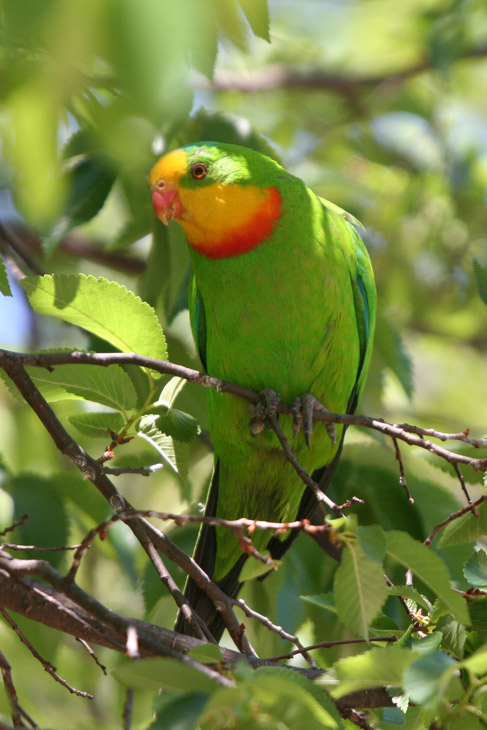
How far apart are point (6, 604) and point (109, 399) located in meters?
0.49

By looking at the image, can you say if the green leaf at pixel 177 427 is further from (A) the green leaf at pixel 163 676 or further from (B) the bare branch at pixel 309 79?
(B) the bare branch at pixel 309 79

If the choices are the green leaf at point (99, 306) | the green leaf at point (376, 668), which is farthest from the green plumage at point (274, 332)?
the green leaf at point (376, 668)

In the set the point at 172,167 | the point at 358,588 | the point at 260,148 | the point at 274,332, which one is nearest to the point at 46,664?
the point at 358,588

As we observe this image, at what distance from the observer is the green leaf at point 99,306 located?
1.65 metres

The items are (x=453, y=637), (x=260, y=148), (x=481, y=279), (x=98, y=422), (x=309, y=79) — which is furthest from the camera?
(x=309, y=79)

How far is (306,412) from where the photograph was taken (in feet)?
7.57

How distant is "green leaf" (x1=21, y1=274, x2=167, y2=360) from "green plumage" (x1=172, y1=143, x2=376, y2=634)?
0.64 metres

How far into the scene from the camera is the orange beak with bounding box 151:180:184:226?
2.46 metres

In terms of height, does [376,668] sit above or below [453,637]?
above

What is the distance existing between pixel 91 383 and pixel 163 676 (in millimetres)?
830

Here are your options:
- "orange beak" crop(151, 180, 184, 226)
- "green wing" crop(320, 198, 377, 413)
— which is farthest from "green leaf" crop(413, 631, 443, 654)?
"orange beak" crop(151, 180, 184, 226)

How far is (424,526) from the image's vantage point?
2.39m

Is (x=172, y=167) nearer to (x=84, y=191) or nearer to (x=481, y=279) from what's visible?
(x=84, y=191)

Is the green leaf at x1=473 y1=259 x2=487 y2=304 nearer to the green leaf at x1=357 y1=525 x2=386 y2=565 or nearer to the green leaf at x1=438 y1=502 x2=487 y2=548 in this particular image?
the green leaf at x1=438 y1=502 x2=487 y2=548
